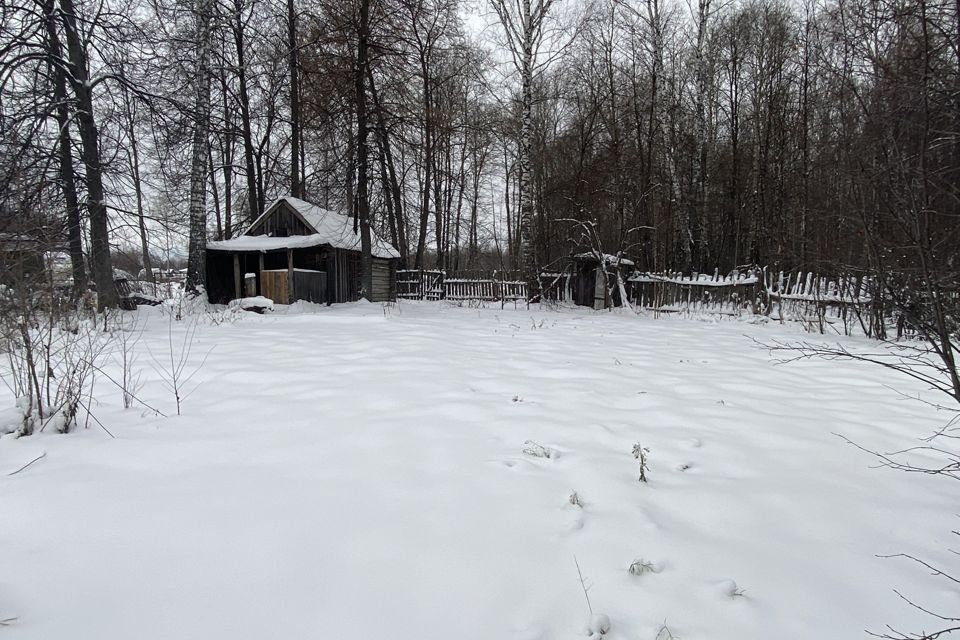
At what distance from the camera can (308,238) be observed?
13.3 m

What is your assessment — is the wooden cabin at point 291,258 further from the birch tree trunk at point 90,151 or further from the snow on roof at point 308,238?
the birch tree trunk at point 90,151

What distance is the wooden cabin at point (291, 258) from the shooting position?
13.3 m

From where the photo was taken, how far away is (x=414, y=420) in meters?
2.83

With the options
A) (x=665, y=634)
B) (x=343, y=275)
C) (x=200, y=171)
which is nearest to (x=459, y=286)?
(x=343, y=275)

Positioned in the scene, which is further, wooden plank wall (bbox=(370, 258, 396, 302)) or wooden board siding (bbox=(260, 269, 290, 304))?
wooden plank wall (bbox=(370, 258, 396, 302))

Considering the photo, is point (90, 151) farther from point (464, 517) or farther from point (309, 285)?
point (464, 517)

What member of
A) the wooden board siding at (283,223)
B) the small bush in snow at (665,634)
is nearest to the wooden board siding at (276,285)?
the wooden board siding at (283,223)

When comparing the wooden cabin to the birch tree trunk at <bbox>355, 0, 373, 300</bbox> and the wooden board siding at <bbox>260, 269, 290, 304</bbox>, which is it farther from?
the birch tree trunk at <bbox>355, 0, 373, 300</bbox>

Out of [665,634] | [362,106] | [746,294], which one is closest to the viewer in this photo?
[665,634]

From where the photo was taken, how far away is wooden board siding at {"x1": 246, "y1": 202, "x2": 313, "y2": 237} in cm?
1431

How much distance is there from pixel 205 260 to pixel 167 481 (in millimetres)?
14586

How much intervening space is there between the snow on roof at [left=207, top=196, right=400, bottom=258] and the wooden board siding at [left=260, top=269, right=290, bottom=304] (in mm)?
741

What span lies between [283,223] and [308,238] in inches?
78.2

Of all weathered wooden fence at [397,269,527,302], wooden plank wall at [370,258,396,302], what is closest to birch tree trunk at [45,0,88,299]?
wooden plank wall at [370,258,396,302]
